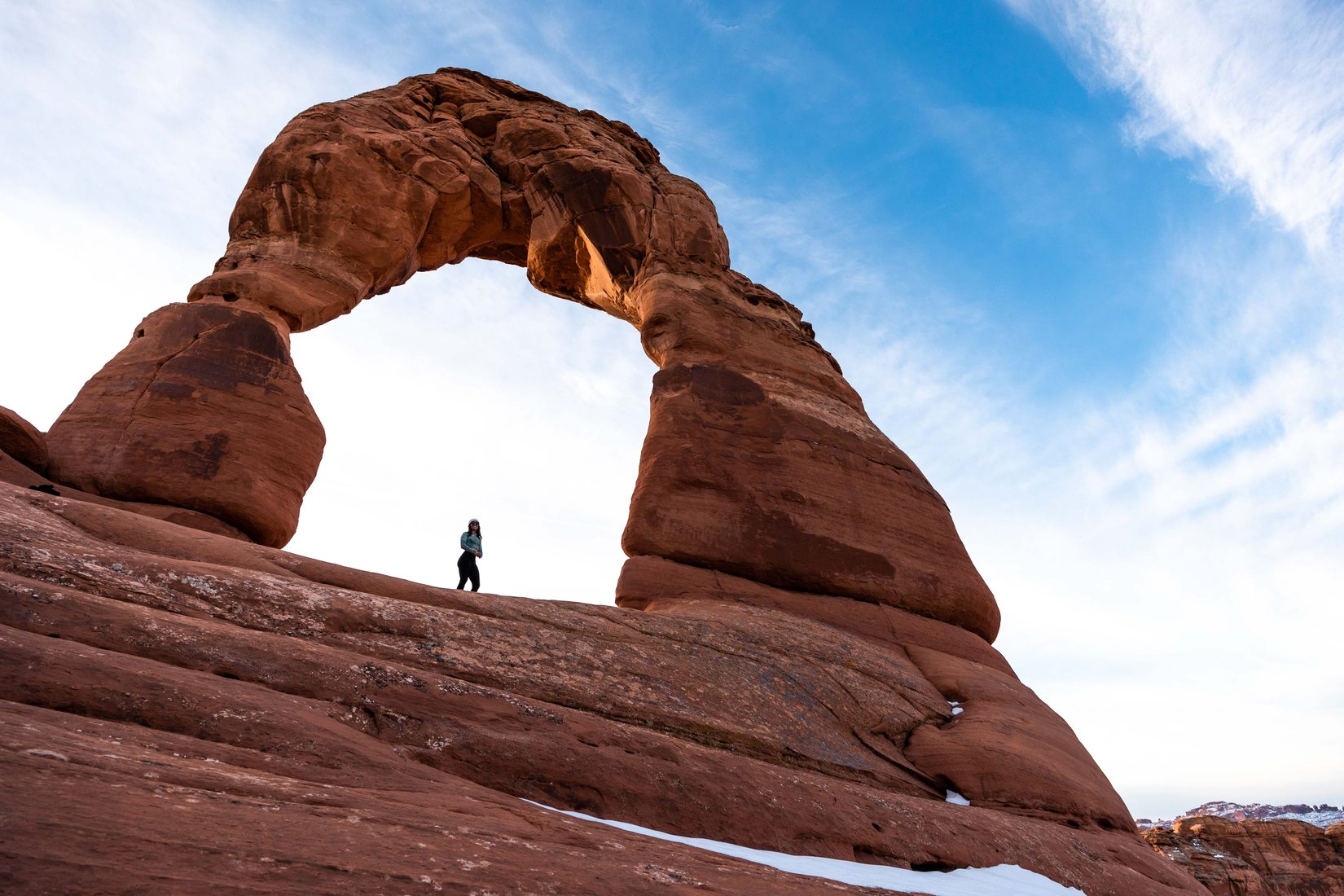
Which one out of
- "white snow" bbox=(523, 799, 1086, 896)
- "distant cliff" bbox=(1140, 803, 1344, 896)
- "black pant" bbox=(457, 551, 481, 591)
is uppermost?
"black pant" bbox=(457, 551, 481, 591)

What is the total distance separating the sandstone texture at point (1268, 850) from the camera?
3280cm

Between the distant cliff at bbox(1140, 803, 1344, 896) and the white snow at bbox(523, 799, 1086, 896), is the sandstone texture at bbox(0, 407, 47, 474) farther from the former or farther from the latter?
the distant cliff at bbox(1140, 803, 1344, 896)

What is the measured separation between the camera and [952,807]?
8.39 m

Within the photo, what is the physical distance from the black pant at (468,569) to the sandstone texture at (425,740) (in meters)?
4.76

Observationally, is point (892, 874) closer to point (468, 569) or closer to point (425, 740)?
point (425, 740)

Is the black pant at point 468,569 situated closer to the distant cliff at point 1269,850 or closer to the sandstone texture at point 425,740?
the sandstone texture at point 425,740

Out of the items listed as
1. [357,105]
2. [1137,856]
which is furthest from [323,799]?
[357,105]

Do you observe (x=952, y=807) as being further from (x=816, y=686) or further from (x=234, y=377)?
(x=234, y=377)

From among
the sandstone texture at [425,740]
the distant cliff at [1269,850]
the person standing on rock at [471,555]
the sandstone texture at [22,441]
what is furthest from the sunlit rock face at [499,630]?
the distant cliff at [1269,850]

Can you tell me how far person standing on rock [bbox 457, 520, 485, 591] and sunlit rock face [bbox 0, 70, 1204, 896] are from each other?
2837 mm

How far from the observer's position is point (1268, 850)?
116ft

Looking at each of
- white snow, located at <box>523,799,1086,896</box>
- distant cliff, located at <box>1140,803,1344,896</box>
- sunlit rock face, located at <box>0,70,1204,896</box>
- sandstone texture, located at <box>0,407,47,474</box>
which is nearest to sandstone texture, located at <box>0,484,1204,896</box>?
sunlit rock face, located at <box>0,70,1204,896</box>

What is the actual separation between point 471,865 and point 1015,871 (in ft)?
19.5

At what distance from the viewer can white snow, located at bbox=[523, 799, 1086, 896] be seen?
577cm
